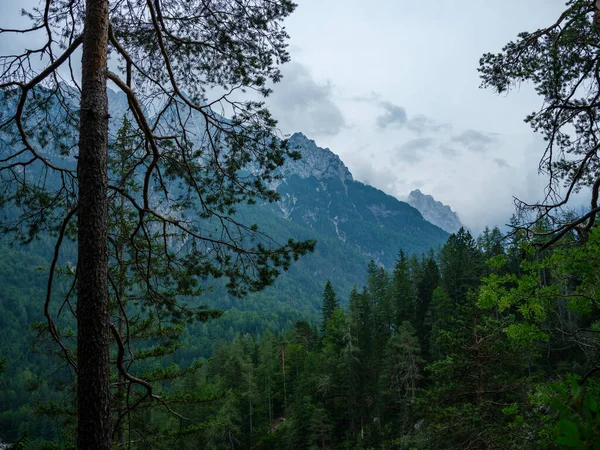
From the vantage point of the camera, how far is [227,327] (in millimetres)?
110250

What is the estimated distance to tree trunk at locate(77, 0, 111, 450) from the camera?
2922 millimetres

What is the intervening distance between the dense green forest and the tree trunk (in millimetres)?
368

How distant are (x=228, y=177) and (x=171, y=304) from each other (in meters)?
1.72

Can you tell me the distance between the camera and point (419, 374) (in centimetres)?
2680

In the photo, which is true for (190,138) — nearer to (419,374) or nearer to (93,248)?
(93,248)

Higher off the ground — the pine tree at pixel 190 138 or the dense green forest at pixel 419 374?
the pine tree at pixel 190 138

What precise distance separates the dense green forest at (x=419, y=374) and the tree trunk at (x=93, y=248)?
→ 368 mm

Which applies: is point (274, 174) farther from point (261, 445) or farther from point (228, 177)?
point (261, 445)

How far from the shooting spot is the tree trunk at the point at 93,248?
292cm

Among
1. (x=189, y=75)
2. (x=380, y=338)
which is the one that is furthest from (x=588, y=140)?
(x=380, y=338)

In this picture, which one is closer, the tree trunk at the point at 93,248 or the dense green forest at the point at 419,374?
the tree trunk at the point at 93,248

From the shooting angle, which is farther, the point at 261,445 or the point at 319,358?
the point at 319,358

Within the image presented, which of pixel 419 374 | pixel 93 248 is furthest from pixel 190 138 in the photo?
pixel 419 374

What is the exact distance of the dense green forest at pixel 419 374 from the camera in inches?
157
